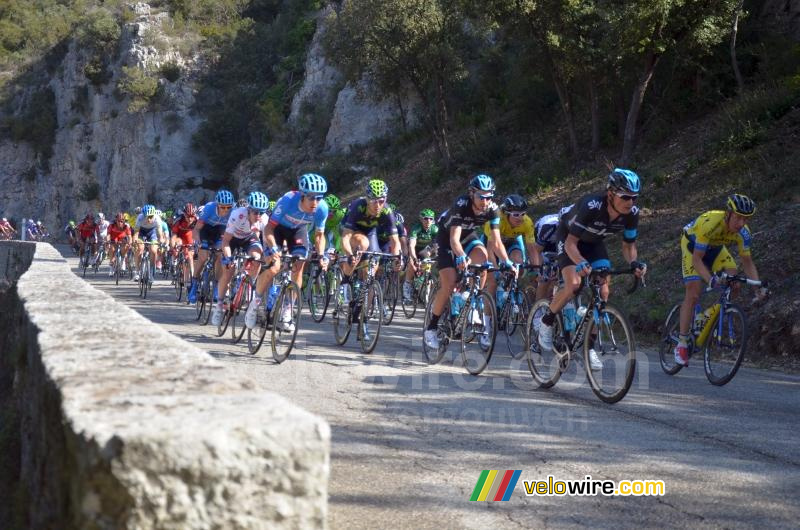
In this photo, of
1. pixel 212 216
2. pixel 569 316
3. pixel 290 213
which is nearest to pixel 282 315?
pixel 290 213

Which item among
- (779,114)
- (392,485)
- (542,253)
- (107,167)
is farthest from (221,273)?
(107,167)

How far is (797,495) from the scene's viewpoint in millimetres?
4926

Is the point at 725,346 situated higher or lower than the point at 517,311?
lower

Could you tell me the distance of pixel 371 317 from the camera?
35.6ft

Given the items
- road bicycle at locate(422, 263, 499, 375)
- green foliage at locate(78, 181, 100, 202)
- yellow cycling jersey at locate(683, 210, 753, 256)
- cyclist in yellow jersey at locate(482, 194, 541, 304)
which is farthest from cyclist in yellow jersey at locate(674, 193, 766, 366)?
green foliage at locate(78, 181, 100, 202)

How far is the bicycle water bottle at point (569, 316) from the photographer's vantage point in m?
8.37

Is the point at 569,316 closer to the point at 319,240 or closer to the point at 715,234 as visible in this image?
the point at 715,234

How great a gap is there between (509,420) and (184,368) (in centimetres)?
403

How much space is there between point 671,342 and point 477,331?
223 centimetres

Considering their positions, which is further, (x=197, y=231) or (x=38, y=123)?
(x=38, y=123)

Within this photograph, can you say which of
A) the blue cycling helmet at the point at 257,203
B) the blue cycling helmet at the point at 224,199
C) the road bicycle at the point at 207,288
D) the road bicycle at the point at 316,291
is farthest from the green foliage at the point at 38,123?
the blue cycling helmet at the point at 257,203

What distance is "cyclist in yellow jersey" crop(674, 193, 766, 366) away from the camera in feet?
29.5

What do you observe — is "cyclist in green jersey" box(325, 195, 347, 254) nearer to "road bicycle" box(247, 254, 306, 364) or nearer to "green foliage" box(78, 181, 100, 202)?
"road bicycle" box(247, 254, 306, 364)

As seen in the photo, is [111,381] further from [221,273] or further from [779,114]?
[779,114]
